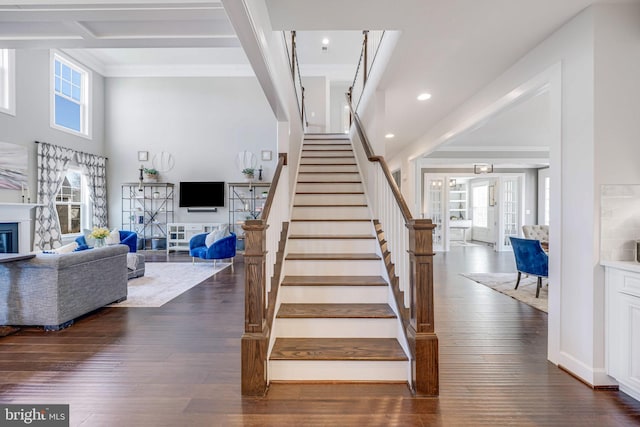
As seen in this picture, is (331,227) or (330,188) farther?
(330,188)

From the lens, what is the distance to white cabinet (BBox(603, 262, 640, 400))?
201 centimetres

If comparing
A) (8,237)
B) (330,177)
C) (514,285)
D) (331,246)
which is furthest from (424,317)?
(8,237)

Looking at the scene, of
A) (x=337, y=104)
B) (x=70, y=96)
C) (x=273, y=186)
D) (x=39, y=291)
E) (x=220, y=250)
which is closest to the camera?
(x=273, y=186)

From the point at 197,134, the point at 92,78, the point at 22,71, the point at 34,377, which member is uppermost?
the point at 92,78

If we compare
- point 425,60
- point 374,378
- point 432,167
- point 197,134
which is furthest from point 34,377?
point 432,167

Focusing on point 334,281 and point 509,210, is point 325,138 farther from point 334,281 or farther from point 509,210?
point 509,210

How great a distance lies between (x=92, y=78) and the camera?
8508mm

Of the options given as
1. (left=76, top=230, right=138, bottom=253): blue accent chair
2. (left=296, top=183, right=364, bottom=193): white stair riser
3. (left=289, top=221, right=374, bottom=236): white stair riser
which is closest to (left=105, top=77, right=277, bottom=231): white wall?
Result: (left=76, top=230, right=138, bottom=253): blue accent chair

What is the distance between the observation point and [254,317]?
2.12 meters

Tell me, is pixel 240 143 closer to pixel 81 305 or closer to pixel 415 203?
pixel 415 203

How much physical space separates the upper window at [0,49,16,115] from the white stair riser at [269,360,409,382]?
7.43 meters

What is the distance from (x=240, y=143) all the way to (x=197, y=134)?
1243 mm

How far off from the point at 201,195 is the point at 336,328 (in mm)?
7361

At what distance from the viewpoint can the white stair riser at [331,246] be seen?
3.51m
